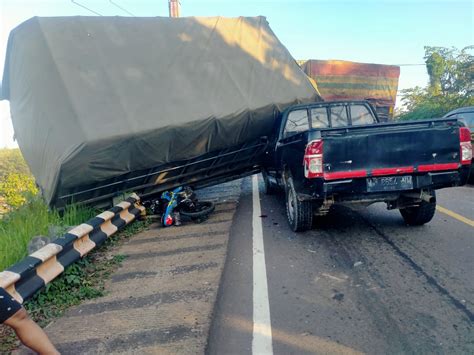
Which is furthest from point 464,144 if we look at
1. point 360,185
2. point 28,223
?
point 28,223

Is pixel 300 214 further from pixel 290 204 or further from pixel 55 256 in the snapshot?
pixel 55 256

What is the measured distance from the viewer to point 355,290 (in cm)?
370

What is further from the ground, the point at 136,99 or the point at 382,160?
the point at 136,99

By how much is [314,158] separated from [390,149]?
97 centimetres

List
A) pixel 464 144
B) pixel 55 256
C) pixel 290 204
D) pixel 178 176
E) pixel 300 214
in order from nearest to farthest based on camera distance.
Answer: pixel 55 256, pixel 464 144, pixel 300 214, pixel 290 204, pixel 178 176

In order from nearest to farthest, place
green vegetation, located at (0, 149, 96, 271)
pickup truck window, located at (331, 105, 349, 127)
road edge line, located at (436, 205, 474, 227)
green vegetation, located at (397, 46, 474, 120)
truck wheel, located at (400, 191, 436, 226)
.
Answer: green vegetation, located at (0, 149, 96, 271) → truck wheel, located at (400, 191, 436, 226) → road edge line, located at (436, 205, 474, 227) → pickup truck window, located at (331, 105, 349, 127) → green vegetation, located at (397, 46, 474, 120)

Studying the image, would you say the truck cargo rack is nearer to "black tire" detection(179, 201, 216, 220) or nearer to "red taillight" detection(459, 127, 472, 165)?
"black tire" detection(179, 201, 216, 220)

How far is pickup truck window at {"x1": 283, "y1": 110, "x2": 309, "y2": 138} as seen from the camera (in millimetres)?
7004

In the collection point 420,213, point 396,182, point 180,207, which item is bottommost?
point 420,213

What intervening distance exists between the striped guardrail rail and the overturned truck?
807mm

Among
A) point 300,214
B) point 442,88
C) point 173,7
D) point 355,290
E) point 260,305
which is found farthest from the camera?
point 442,88

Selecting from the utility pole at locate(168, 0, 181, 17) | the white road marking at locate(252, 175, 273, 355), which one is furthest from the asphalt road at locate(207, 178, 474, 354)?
the utility pole at locate(168, 0, 181, 17)

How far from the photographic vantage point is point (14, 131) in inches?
272

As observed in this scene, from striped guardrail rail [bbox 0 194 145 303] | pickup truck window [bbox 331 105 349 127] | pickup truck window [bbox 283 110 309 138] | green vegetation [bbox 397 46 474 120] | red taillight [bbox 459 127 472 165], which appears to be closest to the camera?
striped guardrail rail [bbox 0 194 145 303]
